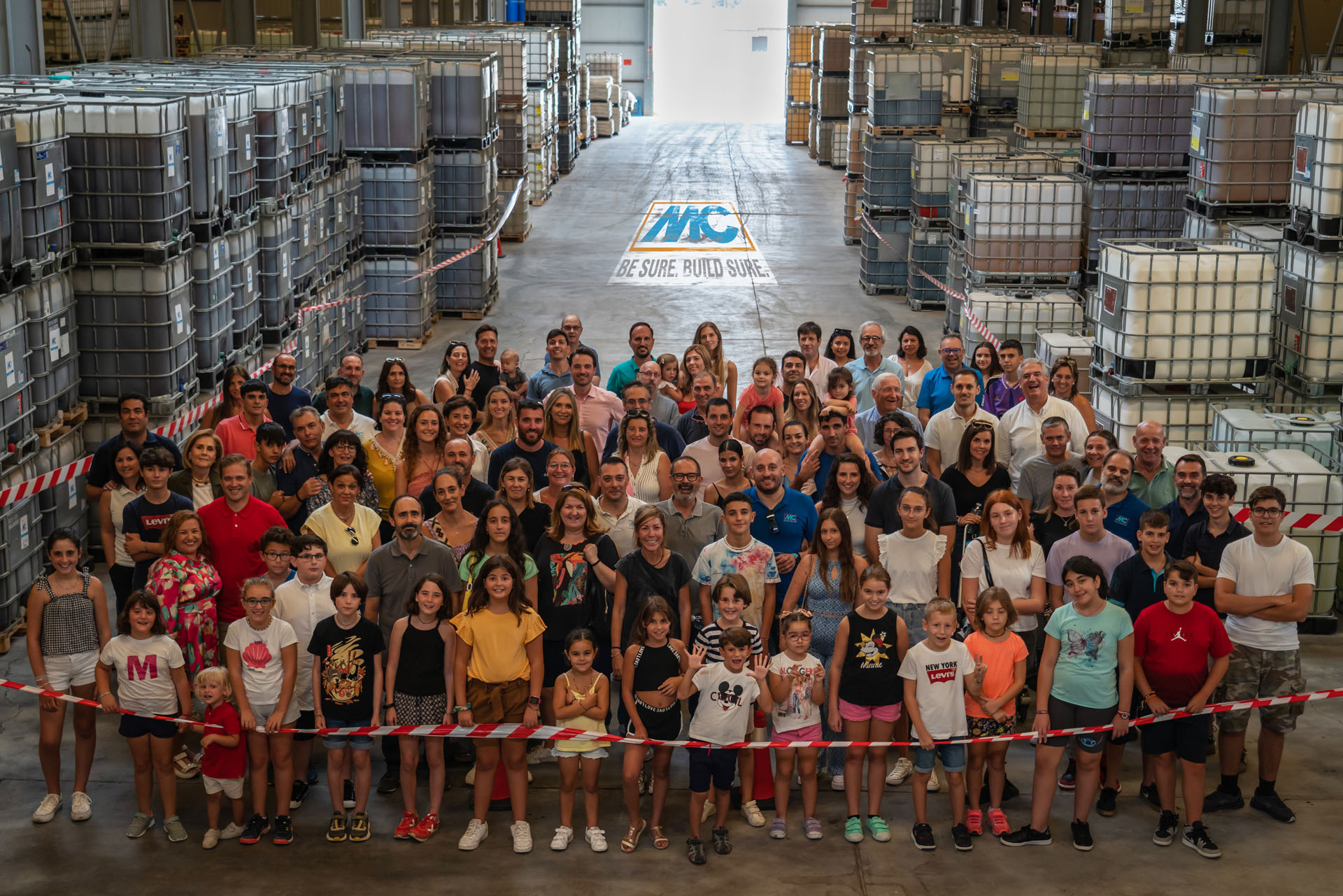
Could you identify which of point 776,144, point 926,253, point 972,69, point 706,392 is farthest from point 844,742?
point 776,144

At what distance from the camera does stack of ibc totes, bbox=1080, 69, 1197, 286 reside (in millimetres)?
16375

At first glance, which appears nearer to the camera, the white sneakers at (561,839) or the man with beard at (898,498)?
the white sneakers at (561,839)

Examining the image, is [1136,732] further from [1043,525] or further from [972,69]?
[972,69]

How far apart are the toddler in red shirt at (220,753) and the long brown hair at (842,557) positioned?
10.5 ft

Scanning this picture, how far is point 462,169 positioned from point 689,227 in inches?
428

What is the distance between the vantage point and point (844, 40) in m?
38.7

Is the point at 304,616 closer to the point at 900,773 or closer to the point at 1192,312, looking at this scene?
the point at 900,773

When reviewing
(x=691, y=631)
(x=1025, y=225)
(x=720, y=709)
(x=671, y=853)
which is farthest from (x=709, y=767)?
(x=1025, y=225)

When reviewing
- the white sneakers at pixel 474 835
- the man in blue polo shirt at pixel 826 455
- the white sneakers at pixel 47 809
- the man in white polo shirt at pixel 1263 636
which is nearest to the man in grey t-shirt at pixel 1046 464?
the man in blue polo shirt at pixel 826 455

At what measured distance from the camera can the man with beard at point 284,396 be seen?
429 inches

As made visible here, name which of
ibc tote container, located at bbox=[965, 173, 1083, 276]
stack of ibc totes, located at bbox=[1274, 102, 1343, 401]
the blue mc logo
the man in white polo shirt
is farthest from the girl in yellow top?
the blue mc logo

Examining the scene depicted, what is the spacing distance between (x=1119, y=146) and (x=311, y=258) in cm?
938

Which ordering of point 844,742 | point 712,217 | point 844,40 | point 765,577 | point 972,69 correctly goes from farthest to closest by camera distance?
1. point 844,40
2. point 712,217
3. point 972,69
4. point 765,577
5. point 844,742

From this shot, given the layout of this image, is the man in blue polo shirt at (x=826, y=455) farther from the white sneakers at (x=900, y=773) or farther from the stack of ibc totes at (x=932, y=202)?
the stack of ibc totes at (x=932, y=202)
